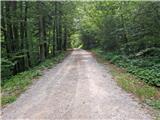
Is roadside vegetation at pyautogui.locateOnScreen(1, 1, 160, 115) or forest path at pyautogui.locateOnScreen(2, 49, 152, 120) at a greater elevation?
roadside vegetation at pyautogui.locateOnScreen(1, 1, 160, 115)

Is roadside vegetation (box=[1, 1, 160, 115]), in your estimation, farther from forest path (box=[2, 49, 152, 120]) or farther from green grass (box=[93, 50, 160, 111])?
forest path (box=[2, 49, 152, 120])

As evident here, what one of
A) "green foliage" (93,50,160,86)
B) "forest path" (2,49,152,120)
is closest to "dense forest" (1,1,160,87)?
"green foliage" (93,50,160,86)

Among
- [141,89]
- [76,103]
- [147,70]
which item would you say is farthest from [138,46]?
[76,103]

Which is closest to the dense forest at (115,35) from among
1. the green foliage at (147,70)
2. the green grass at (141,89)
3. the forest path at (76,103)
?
the green foliage at (147,70)

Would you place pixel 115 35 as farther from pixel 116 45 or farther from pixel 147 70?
pixel 147 70

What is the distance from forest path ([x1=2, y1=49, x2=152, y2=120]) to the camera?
7871 mm

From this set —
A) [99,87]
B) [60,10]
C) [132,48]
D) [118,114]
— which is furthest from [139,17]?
[60,10]

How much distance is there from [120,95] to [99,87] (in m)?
1.50

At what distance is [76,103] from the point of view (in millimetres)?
9016

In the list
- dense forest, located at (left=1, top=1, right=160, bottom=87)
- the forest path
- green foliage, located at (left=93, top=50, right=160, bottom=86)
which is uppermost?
dense forest, located at (left=1, top=1, right=160, bottom=87)

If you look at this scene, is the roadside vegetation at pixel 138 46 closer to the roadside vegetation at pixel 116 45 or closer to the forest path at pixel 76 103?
the roadside vegetation at pixel 116 45

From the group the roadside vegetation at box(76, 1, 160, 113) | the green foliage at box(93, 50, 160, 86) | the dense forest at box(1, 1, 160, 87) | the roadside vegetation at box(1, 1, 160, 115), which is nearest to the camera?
the roadside vegetation at box(76, 1, 160, 113)

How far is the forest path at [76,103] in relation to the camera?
310 inches

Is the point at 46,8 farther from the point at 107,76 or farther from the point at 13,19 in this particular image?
the point at 107,76
